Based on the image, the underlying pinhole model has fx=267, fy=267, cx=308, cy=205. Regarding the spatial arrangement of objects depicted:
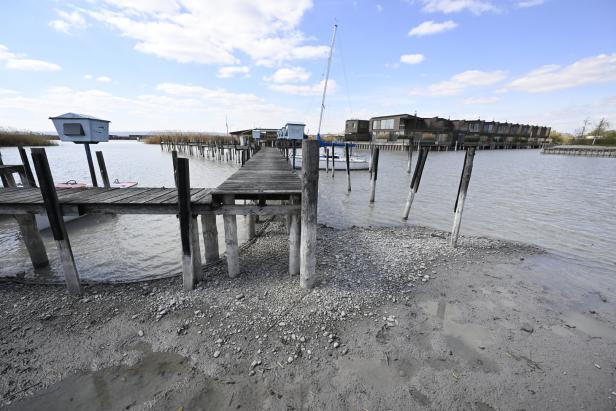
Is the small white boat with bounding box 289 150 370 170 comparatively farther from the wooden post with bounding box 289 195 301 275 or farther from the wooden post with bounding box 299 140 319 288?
the wooden post with bounding box 299 140 319 288

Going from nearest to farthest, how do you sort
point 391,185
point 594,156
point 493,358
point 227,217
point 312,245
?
point 493,358
point 312,245
point 227,217
point 391,185
point 594,156

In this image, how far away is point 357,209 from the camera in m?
14.1

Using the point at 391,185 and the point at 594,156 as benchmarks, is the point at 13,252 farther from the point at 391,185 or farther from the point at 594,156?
the point at 594,156

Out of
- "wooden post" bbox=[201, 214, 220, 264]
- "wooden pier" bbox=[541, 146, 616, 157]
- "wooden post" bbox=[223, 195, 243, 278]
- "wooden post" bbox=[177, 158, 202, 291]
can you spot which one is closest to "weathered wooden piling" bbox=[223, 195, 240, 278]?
"wooden post" bbox=[223, 195, 243, 278]

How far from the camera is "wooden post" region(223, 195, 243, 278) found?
17.5 feet

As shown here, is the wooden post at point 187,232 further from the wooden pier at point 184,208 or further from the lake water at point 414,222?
the lake water at point 414,222

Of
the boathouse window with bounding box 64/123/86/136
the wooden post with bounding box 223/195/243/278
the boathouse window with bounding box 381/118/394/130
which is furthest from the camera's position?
the boathouse window with bounding box 381/118/394/130

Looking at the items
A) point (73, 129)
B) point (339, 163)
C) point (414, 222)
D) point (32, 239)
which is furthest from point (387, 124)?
point (32, 239)

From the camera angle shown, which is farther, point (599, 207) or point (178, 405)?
point (599, 207)

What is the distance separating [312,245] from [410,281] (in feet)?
8.12

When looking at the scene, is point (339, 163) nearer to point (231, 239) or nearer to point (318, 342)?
point (231, 239)

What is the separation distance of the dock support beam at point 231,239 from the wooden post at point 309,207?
1421mm

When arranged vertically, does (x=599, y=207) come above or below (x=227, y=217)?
below

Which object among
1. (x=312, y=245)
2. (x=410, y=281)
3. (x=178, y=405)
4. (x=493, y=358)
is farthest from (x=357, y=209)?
(x=178, y=405)
